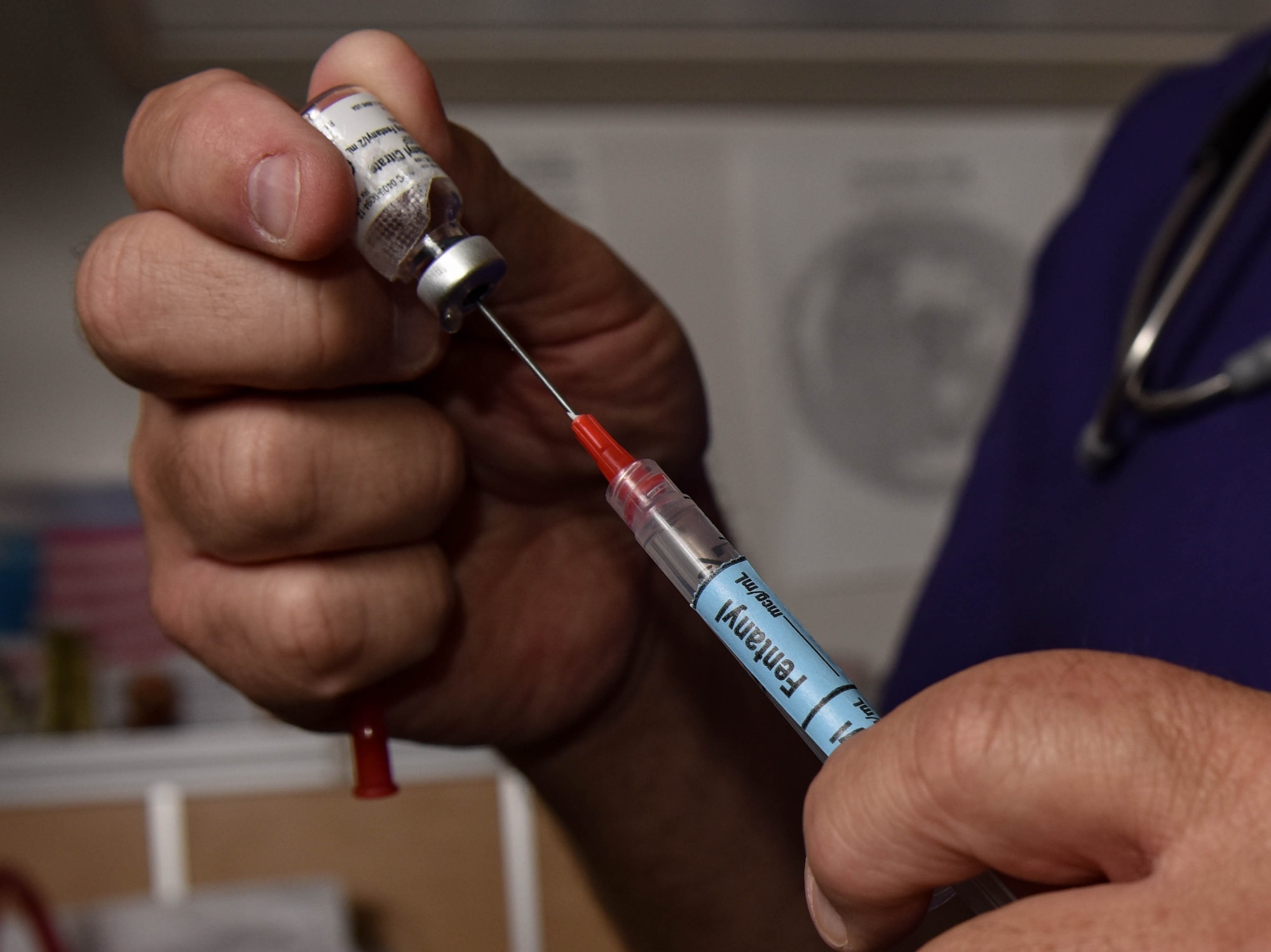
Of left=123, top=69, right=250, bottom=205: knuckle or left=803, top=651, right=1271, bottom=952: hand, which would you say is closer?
left=803, top=651, right=1271, bottom=952: hand

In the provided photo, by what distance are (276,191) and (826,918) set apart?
29 cm

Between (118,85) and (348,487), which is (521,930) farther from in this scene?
(118,85)

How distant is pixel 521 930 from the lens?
0.99 meters

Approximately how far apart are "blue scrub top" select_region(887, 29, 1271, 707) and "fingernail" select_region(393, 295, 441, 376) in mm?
392

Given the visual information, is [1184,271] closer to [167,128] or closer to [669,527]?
[669,527]

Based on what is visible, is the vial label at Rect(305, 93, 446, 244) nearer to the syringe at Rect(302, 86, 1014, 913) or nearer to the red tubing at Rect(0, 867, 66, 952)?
the syringe at Rect(302, 86, 1014, 913)

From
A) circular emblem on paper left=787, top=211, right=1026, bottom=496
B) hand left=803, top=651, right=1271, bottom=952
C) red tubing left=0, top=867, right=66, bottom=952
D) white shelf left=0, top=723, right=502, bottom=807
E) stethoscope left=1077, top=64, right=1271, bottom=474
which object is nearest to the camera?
hand left=803, top=651, right=1271, bottom=952

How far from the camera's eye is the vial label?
334 mm

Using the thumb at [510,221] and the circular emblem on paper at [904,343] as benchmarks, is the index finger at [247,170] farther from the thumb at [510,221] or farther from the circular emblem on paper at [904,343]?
the circular emblem on paper at [904,343]

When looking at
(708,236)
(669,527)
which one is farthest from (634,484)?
(708,236)

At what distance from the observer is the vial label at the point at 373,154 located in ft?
1.09

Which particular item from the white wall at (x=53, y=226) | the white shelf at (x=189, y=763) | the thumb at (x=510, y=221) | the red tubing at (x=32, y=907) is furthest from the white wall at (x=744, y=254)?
the thumb at (x=510, y=221)

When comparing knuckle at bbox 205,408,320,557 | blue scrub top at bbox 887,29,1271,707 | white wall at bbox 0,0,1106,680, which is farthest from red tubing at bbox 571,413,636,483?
white wall at bbox 0,0,1106,680

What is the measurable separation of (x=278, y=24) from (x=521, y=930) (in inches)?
37.2
